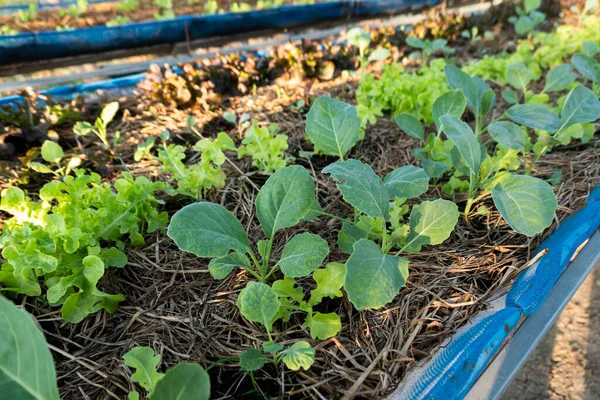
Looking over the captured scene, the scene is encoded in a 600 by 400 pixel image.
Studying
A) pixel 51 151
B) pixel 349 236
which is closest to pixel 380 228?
pixel 349 236

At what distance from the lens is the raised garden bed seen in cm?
100

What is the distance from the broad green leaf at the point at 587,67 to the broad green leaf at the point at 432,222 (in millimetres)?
1152

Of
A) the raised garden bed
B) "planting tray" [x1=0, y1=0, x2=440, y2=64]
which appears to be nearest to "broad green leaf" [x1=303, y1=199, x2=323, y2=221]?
the raised garden bed

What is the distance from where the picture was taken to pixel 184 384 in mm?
744

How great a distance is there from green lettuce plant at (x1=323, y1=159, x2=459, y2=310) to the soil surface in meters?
1.33

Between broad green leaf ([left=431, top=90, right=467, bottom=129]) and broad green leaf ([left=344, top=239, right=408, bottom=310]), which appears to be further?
broad green leaf ([left=431, top=90, right=467, bottom=129])

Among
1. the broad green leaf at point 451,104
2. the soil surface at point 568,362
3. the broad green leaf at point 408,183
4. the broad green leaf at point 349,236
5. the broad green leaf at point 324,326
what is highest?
the broad green leaf at point 451,104

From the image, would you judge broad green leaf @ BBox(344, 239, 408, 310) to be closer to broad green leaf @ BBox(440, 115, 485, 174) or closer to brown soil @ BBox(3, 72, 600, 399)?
brown soil @ BBox(3, 72, 600, 399)

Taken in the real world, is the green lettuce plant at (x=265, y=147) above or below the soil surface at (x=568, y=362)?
above

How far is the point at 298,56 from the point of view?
249 centimetres

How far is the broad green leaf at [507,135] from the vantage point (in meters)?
1.27

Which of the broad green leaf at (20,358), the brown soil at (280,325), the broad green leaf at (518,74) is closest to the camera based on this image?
the broad green leaf at (20,358)

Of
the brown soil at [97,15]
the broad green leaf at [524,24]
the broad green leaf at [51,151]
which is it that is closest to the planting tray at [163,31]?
the brown soil at [97,15]

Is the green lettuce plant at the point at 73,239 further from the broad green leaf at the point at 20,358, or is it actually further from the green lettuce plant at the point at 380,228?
the green lettuce plant at the point at 380,228
